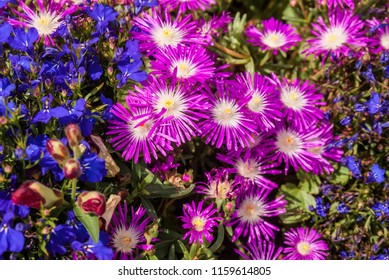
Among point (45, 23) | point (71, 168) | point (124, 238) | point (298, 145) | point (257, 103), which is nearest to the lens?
point (71, 168)

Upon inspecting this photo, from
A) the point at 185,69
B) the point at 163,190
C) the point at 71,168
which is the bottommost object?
the point at 71,168

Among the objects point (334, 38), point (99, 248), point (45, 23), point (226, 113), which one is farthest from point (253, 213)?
point (45, 23)

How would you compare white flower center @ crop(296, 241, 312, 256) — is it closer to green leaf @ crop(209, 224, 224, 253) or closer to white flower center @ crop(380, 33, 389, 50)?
green leaf @ crop(209, 224, 224, 253)

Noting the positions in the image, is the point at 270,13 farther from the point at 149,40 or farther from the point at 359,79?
the point at 149,40

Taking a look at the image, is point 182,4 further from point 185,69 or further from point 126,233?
point 126,233

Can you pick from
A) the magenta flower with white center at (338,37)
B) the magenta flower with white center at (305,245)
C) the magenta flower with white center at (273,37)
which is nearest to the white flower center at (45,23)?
the magenta flower with white center at (273,37)

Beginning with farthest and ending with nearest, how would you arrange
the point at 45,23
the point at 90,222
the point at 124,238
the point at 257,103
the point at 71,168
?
the point at 257,103, the point at 45,23, the point at 124,238, the point at 90,222, the point at 71,168
